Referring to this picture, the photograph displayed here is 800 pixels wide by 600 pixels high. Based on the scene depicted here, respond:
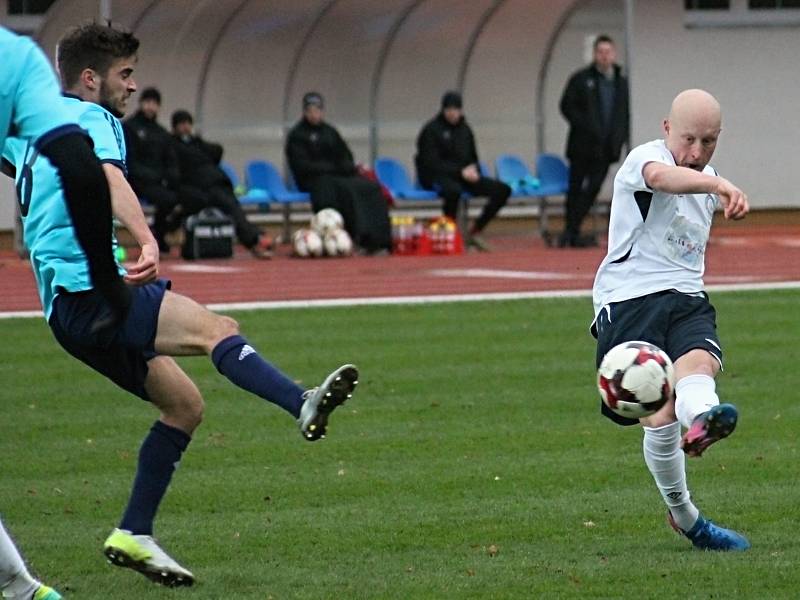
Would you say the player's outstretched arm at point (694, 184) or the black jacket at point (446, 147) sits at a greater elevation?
the player's outstretched arm at point (694, 184)

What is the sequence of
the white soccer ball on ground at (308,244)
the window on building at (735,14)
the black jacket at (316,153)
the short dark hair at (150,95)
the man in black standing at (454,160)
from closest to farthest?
1. the short dark hair at (150,95)
2. the white soccer ball on ground at (308,244)
3. the black jacket at (316,153)
4. the man in black standing at (454,160)
5. the window on building at (735,14)

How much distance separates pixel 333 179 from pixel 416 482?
14350mm

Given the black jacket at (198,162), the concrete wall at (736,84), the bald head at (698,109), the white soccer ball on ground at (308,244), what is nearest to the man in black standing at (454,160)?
the white soccer ball on ground at (308,244)

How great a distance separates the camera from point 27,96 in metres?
5.02

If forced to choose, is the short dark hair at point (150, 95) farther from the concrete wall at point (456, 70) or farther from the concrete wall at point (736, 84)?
the concrete wall at point (736, 84)

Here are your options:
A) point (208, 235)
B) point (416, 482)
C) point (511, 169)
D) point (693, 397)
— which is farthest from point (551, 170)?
point (693, 397)

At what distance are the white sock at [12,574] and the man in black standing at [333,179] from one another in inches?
657

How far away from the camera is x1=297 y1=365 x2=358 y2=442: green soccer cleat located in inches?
227

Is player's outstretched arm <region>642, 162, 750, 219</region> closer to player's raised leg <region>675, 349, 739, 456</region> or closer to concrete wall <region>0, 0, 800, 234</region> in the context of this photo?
player's raised leg <region>675, 349, 739, 456</region>

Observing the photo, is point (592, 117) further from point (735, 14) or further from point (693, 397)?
point (693, 397)

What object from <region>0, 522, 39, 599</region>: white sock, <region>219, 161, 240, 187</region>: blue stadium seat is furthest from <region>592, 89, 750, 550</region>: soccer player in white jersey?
<region>219, 161, 240, 187</region>: blue stadium seat

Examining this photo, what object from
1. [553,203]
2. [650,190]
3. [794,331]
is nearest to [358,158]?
[553,203]

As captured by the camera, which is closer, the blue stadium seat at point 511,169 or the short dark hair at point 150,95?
the short dark hair at point 150,95

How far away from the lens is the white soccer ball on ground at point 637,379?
20.6ft
